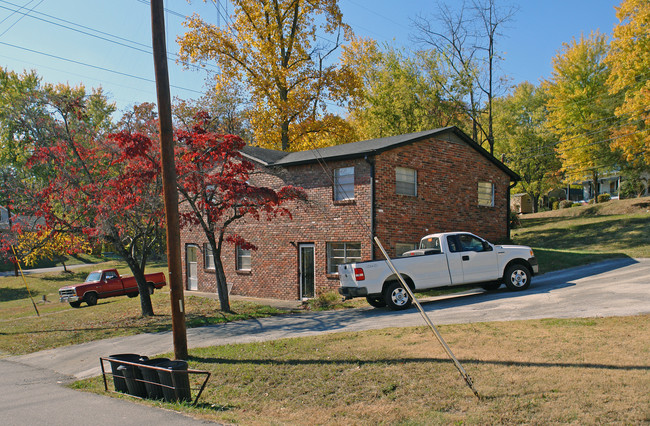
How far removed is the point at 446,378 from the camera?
7.26m

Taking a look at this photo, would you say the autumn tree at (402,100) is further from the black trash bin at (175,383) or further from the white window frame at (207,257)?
the black trash bin at (175,383)

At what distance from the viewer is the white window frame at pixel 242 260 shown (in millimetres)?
22906

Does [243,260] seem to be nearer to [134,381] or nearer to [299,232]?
[299,232]

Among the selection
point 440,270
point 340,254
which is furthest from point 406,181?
point 440,270

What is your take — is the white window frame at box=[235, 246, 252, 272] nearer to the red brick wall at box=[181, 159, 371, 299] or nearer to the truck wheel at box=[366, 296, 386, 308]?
the red brick wall at box=[181, 159, 371, 299]

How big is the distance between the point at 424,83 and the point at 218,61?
53.2 ft

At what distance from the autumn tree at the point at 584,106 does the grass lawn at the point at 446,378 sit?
30.9 meters

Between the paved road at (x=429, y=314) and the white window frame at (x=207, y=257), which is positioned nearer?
the paved road at (x=429, y=314)

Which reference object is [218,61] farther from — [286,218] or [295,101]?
[286,218]

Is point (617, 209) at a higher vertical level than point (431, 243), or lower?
higher

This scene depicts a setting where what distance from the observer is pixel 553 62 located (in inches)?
1534

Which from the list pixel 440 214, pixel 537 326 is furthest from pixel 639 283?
pixel 440 214

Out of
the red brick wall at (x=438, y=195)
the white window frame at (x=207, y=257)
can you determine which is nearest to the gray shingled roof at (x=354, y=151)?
the red brick wall at (x=438, y=195)

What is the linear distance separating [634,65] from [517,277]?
848 inches
